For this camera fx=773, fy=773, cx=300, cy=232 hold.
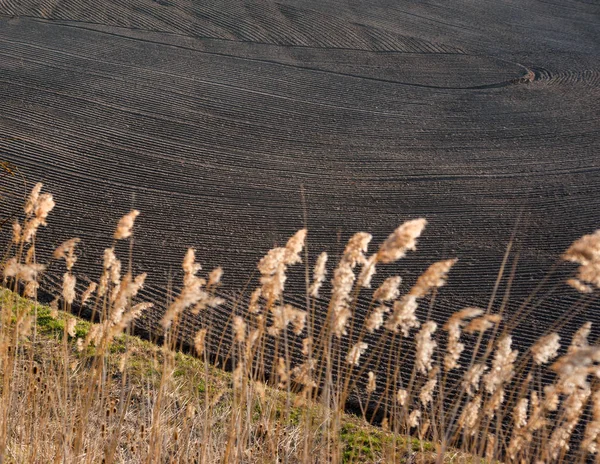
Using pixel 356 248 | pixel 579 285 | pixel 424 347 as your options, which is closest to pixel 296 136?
pixel 356 248

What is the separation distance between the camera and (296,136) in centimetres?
1302

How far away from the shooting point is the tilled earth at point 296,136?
903 centimetres

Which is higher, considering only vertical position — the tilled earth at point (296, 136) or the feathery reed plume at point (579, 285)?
the tilled earth at point (296, 136)

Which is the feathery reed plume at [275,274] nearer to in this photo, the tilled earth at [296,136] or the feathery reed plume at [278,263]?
the feathery reed plume at [278,263]

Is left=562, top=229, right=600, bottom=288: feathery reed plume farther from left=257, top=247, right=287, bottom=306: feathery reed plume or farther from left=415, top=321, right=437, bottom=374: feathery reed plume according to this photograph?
left=257, top=247, right=287, bottom=306: feathery reed plume

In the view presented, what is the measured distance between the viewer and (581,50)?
2089 cm

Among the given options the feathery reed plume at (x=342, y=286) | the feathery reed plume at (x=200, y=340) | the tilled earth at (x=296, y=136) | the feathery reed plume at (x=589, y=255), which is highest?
the tilled earth at (x=296, y=136)

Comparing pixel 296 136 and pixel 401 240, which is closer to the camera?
pixel 401 240

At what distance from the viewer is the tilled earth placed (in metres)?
9.03

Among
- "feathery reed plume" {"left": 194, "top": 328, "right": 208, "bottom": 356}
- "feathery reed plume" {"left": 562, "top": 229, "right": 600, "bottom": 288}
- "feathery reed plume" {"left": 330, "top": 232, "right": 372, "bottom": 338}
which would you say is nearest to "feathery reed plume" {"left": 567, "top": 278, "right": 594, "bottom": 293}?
"feathery reed plume" {"left": 562, "top": 229, "right": 600, "bottom": 288}

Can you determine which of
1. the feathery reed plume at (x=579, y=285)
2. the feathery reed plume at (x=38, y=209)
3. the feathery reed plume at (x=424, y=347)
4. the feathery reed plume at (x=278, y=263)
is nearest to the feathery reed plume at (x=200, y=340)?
the feathery reed plume at (x=278, y=263)

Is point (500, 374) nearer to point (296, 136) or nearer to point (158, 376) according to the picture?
point (158, 376)

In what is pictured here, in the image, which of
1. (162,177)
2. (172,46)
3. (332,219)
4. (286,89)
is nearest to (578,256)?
(332,219)

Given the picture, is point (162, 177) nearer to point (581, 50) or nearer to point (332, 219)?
point (332, 219)
